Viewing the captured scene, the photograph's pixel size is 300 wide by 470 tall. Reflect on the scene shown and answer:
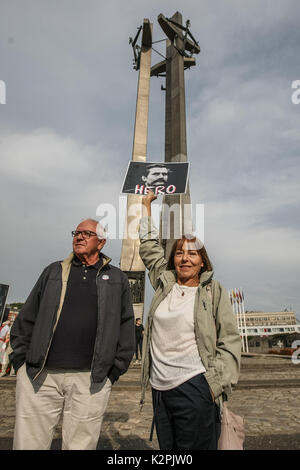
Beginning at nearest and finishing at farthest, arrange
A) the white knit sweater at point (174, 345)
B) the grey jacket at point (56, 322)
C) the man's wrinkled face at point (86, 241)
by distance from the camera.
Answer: the white knit sweater at point (174, 345) → the grey jacket at point (56, 322) → the man's wrinkled face at point (86, 241)

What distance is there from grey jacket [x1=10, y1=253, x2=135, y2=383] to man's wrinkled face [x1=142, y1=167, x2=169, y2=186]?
168cm

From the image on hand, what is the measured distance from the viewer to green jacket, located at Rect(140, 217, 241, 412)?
1.95 metres

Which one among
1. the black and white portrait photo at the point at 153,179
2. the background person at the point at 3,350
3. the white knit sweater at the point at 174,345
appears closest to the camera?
the white knit sweater at the point at 174,345

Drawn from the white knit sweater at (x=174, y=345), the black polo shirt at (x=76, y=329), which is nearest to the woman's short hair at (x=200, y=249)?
the white knit sweater at (x=174, y=345)

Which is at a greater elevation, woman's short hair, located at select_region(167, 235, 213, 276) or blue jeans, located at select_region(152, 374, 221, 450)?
woman's short hair, located at select_region(167, 235, 213, 276)

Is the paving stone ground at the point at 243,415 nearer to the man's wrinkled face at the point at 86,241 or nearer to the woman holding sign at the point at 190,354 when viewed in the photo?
the woman holding sign at the point at 190,354

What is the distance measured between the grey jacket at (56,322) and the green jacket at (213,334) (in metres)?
0.25

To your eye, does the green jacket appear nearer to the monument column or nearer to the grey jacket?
the grey jacket

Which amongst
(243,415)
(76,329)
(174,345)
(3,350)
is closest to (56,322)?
(76,329)

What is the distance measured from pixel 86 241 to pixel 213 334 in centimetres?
123

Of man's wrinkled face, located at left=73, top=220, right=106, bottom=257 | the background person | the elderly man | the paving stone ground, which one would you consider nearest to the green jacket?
the elderly man

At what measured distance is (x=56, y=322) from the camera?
7.48ft

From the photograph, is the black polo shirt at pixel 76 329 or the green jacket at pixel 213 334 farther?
the black polo shirt at pixel 76 329

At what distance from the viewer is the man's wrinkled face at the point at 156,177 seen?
13.1ft
